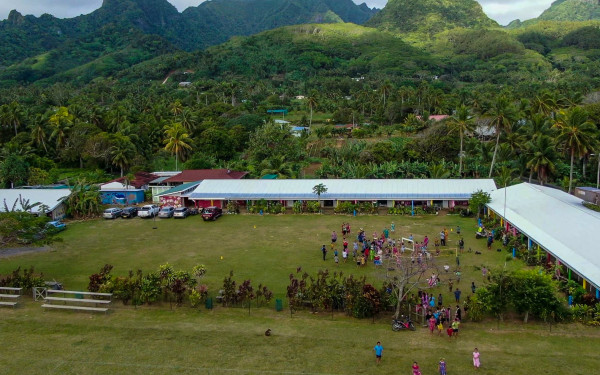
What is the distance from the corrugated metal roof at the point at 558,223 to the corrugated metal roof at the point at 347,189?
4062 mm

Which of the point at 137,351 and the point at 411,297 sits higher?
the point at 411,297

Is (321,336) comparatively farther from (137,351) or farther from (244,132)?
(244,132)

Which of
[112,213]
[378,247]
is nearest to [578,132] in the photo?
[378,247]

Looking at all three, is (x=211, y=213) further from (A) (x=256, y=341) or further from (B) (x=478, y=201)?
(A) (x=256, y=341)

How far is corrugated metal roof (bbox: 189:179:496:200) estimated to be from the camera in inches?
1652

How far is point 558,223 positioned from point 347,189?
1874cm

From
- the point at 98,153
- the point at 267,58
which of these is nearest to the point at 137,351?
the point at 98,153

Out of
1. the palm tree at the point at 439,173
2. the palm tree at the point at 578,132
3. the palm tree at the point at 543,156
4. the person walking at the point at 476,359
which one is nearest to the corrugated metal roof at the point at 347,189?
the palm tree at the point at 439,173

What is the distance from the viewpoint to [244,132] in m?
75.9

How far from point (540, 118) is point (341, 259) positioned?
31533 mm

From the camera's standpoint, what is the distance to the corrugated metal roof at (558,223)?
23047 millimetres

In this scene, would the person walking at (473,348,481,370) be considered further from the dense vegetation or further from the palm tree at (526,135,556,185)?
the palm tree at (526,135,556,185)

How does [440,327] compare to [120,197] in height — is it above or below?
below

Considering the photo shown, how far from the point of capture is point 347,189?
43.9 meters
